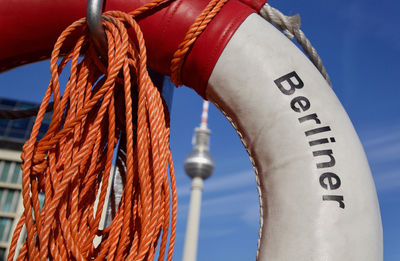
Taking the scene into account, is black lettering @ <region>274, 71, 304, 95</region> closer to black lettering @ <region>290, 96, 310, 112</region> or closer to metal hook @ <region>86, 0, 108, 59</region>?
black lettering @ <region>290, 96, 310, 112</region>

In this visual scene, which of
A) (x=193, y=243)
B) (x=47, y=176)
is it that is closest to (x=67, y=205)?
(x=47, y=176)

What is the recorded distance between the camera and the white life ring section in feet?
3.03

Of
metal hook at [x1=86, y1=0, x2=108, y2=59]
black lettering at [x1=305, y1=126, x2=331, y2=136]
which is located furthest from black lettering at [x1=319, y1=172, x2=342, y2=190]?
metal hook at [x1=86, y1=0, x2=108, y2=59]

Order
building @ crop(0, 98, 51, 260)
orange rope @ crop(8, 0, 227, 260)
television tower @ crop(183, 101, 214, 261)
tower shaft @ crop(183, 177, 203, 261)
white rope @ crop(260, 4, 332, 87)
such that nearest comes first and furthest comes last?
orange rope @ crop(8, 0, 227, 260), white rope @ crop(260, 4, 332, 87), building @ crop(0, 98, 51, 260), tower shaft @ crop(183, 177, 203, 261), television tower @ crop(183, 101, 214, 261)

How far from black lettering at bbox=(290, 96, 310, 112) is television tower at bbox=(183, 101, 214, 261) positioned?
63.9 ft

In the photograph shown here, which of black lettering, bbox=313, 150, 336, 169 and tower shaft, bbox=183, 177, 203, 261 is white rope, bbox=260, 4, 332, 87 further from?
tower shaft, bbox=183, 177, 203, 261

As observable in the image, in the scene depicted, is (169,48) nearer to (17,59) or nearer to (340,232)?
(17,59)

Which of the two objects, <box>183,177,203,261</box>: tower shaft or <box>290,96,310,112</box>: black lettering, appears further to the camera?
<box>183,177,203,261</box>: tower shaft

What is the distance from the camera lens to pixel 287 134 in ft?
3.28

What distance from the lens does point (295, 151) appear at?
0.99 metres

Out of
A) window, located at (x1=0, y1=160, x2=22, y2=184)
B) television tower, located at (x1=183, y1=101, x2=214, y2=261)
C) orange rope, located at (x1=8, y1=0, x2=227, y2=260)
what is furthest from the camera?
television tower, located at (x1=183, y1=101, x2=214, y2=261)

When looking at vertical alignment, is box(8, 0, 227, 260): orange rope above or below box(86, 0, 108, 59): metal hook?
below

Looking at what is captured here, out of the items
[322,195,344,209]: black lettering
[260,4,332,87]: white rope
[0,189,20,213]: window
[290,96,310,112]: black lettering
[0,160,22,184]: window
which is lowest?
[322,195,344,209]: black lettering

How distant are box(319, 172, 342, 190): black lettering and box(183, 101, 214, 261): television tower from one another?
19.5 m
